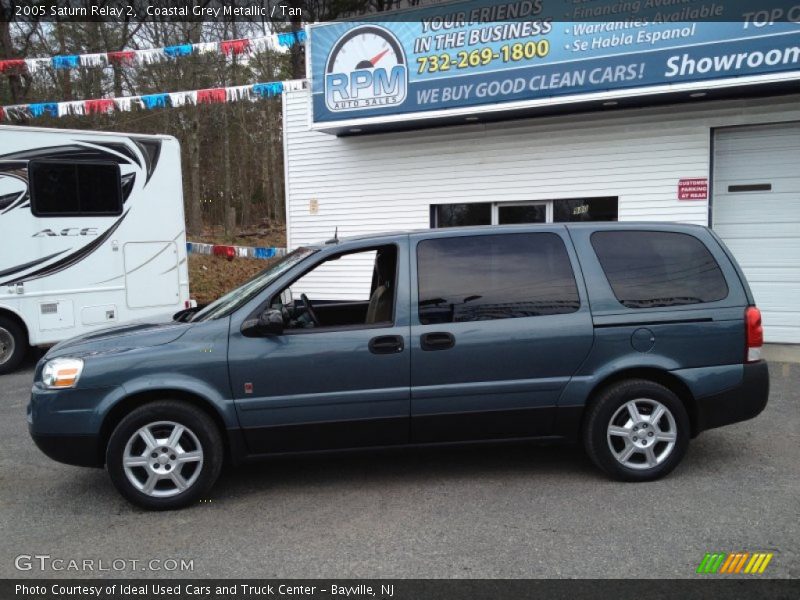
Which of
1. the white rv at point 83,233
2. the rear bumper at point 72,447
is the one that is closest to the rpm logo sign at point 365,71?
the white rv at point 83,233

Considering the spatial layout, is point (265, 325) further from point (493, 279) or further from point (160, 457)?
point (493, 279)

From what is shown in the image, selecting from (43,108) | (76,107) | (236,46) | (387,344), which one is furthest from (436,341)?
(43,108)

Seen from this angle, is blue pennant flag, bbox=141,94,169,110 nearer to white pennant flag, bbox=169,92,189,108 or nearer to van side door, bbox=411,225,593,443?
white pennant flag, bbox=169,92,189,108

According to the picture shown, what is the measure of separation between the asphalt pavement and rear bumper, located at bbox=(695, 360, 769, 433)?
451 millimetres

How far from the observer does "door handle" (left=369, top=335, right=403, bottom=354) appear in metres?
4.09

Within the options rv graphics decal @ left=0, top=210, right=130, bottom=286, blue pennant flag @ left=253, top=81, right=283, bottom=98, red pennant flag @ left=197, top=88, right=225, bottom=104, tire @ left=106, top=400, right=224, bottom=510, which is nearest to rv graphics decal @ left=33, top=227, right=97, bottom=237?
rv graphics decal @ left=0, top=210, right=130, bottom=286

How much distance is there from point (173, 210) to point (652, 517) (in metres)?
8.02

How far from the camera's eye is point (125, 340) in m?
4.10

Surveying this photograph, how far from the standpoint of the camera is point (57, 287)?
849 cm

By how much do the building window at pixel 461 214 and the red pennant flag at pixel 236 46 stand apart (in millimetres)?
4664

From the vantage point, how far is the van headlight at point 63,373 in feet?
13.0

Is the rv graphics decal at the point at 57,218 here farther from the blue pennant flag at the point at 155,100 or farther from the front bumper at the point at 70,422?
the front bumper at the point at 70,422

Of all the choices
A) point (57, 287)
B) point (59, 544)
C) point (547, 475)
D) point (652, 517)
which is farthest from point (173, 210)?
point (652, 517)

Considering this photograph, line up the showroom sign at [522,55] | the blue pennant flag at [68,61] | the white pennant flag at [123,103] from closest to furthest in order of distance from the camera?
the showroom sign at [522,55]
the white pennant flag at [123,103]
the blue pennant flag at [68,61]
